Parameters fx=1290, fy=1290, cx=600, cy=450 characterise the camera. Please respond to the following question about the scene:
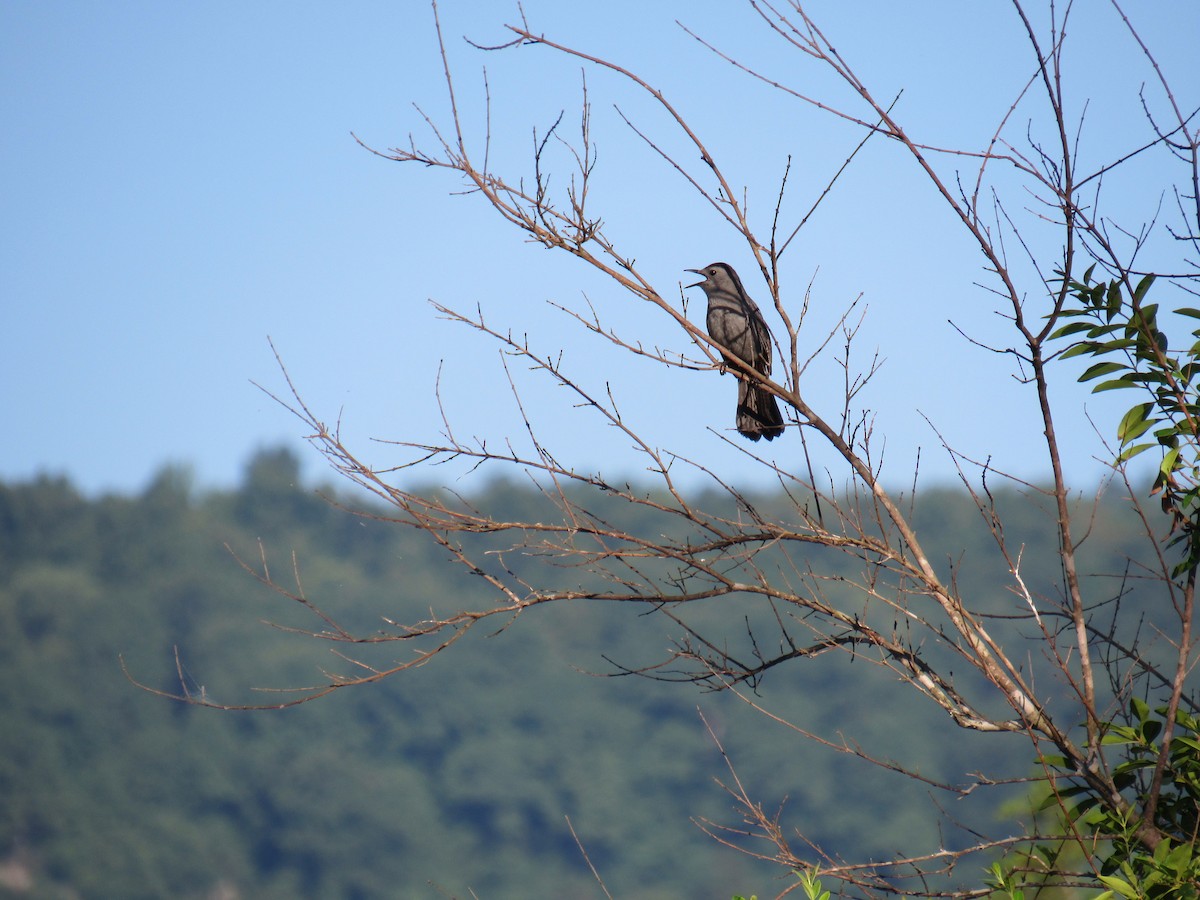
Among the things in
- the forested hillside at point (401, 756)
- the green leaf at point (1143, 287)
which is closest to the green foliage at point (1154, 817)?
the green leaf at point (1143, 287)

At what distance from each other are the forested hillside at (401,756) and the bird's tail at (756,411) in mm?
38395

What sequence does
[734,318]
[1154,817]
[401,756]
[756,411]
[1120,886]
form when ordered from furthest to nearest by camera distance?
[401,756]
[734,318]
[756,411]
[1154,817]
[1120,886]

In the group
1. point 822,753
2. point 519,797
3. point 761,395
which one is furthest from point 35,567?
point 761,395

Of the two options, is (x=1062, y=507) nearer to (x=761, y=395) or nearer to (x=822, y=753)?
(x=761, y=395)

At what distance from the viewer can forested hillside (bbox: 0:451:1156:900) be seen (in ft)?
158

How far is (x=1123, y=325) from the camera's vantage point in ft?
12.5

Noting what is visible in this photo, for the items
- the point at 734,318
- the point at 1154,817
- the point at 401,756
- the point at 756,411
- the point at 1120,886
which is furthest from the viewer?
the point at 401,756

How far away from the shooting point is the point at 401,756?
52.8 metres

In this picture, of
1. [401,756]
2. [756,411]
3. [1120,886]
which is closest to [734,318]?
[756,411]

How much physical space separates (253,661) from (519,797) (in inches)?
576

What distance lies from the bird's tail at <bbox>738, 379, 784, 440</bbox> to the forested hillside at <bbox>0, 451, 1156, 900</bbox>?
38395mm

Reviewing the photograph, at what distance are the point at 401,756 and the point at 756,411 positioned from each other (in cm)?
4924

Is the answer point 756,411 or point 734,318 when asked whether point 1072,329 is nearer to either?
point 756,411

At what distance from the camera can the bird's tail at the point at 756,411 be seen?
5891mm
